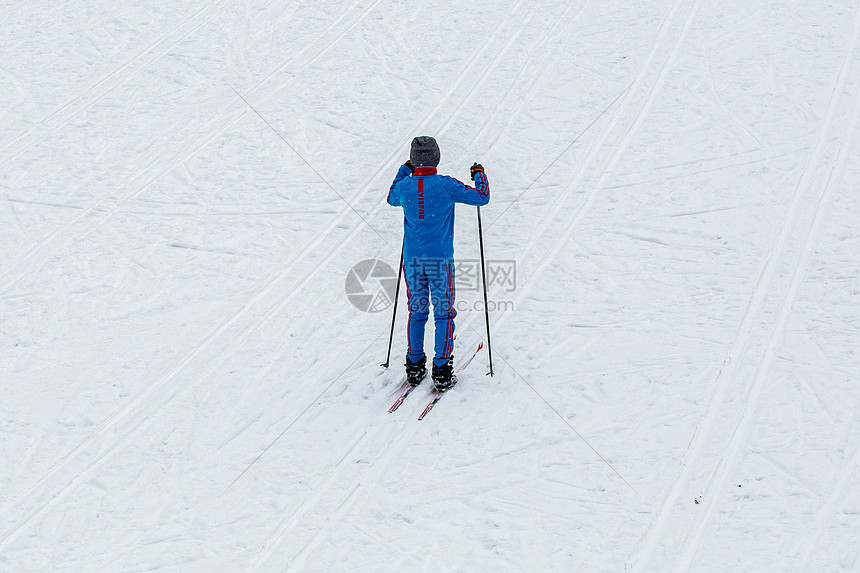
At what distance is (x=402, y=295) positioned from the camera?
760 cm

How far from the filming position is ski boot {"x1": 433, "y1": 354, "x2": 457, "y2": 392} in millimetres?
6262

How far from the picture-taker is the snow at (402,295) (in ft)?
16.8

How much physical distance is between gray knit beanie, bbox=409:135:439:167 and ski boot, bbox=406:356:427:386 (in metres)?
1.64

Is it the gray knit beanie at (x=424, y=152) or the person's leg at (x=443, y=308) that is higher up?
the gray knit beanie at (x=424, y=152)

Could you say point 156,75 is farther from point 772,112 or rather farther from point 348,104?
point 772,112

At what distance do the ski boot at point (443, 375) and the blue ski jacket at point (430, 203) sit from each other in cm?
91

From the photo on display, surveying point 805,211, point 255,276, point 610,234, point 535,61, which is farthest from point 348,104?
point 805,211

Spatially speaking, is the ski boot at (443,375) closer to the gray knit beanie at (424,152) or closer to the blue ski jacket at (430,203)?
the blue ski jacket at (430,203)

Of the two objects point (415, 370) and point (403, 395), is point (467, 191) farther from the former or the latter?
point (403, 395)

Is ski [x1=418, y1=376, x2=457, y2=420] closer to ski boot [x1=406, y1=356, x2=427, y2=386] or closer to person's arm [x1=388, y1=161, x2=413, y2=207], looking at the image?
ski boot [x1=406, y1=356, x2=427, y2=386]

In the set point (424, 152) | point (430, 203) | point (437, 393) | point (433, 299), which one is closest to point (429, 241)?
point (430, 203)

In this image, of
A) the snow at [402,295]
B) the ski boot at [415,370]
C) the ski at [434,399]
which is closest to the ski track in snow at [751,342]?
the snow at [402,295]

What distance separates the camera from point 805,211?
819cm

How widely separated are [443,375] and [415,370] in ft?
0.82
